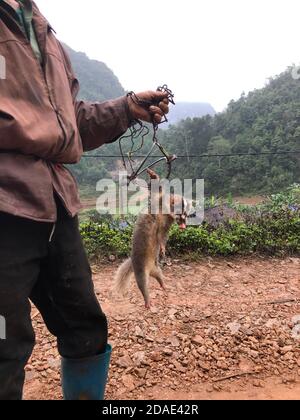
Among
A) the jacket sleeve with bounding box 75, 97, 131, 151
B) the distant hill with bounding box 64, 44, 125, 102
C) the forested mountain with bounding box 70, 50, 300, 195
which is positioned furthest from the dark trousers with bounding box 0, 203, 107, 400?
the distant hill with bounding box 64, 44, 125, 102

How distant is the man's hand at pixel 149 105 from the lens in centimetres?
212

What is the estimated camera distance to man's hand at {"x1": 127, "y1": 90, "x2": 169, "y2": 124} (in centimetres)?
212

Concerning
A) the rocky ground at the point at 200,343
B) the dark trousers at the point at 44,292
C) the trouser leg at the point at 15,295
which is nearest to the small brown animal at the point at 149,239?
the dark trousers at the point at 44,292

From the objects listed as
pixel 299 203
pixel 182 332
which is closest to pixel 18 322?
pixel 182 332

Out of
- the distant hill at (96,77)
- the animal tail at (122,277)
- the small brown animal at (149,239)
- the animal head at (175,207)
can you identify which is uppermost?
the distant hill at (96,77)

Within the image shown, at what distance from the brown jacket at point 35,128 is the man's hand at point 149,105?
0.45 meters

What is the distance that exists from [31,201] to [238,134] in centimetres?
2229

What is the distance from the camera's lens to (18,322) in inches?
57.7

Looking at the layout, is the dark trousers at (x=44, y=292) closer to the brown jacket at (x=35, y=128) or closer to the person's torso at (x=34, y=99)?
the brown jacket at (x=35, y=128)

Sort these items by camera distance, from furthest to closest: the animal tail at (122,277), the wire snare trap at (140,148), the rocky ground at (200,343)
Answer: the rocky ground at (200,343)
the animal tail at (122,277)
the wire snare trap at (140,148)

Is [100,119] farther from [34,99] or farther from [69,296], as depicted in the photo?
[69,296]

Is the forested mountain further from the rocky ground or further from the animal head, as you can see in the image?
the animal head

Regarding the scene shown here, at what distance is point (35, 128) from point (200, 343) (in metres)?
2.48

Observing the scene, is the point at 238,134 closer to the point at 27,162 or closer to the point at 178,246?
the point at 178,246
